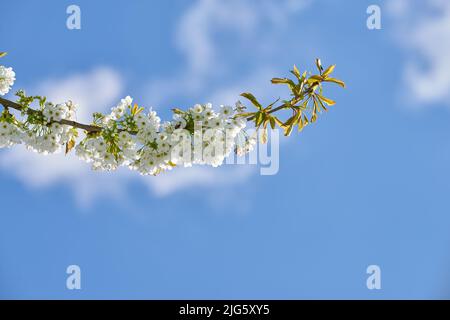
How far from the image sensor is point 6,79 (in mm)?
4391

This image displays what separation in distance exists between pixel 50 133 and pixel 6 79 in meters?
0.85

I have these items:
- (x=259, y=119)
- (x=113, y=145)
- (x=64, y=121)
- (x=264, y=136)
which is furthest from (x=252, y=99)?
(x=64, y=121)

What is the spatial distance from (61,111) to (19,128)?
0.40 meters

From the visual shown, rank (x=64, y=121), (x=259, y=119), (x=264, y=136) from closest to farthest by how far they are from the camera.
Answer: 1. (x=64, y=121)
2. (x=259, y=119)
3. (x=264, y=136)

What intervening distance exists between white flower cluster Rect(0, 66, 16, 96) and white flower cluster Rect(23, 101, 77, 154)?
66cm

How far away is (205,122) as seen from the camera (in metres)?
3.78

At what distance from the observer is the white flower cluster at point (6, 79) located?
4387 mm

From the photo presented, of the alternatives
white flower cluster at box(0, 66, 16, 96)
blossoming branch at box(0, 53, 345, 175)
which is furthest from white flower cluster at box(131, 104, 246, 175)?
white flower cluster at box(0, 66, 16, 96)

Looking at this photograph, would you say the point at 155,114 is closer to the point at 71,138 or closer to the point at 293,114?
the point at 71,138

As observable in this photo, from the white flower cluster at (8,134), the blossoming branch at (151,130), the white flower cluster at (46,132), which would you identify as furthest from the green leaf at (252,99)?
the white flower cluster at (8,134)

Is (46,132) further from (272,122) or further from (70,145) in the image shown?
(272,122)

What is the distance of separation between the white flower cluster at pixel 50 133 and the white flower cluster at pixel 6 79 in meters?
0.66

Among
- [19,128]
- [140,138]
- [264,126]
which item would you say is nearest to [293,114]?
[264,126]

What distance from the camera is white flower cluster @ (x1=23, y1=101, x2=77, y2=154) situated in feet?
12.9
